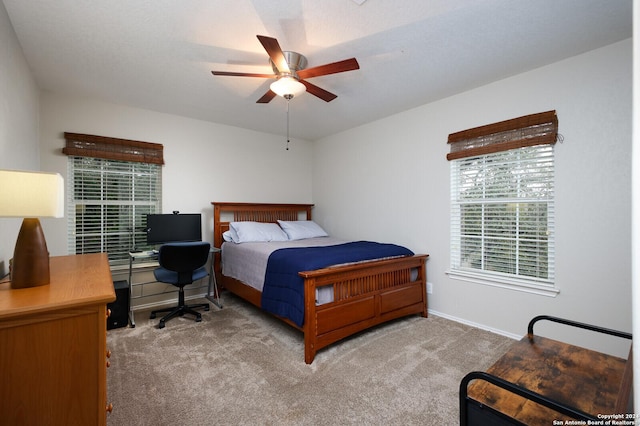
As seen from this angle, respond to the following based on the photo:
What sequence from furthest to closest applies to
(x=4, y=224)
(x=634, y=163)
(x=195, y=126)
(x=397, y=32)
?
(x=195, y=126), (x=397, y=32), (x=4, y=224), (x=634, y=163)

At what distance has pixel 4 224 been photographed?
70.8 inches

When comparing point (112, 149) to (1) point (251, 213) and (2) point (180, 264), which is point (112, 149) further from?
(1) point (251, 213)

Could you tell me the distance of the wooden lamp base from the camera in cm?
125

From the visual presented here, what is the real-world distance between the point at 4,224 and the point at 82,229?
1686 millimetres

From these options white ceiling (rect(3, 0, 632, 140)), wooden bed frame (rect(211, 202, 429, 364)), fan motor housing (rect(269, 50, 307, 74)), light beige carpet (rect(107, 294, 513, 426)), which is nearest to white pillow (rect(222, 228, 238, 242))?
wooden bed frame (rect(211, 202, 429, 364))

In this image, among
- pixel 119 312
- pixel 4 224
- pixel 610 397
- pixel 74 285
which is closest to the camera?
pixel 610 397

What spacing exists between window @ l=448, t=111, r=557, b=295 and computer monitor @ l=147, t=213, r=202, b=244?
3.16 m

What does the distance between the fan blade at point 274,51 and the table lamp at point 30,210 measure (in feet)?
4.28

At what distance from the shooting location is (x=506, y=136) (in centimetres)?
279

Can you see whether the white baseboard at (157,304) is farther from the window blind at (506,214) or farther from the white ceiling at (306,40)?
the window blind at (506,214)

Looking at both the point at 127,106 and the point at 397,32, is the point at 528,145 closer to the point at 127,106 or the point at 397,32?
the point at 397,32

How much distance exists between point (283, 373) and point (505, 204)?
255 cm

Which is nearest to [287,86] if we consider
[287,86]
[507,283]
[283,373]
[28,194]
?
[287,86]

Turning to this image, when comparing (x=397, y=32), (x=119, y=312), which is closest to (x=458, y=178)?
(x=397, y=32)
